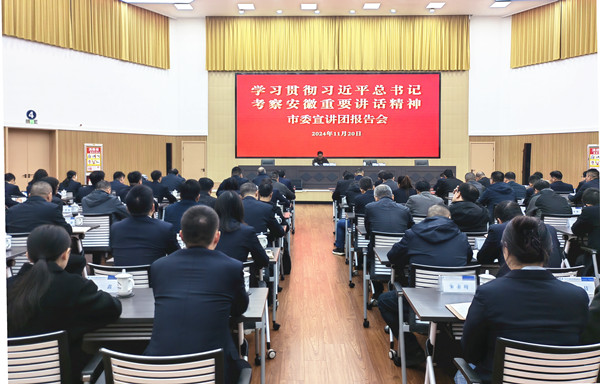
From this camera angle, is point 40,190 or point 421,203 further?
point 421,203

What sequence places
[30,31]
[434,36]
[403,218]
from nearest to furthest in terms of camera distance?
[403,218], [30,31], [434,36]

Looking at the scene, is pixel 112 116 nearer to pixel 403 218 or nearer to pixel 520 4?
pixel 403 218

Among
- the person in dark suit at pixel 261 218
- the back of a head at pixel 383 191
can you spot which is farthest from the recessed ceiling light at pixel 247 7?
the person in dark suit at pixel 261 218

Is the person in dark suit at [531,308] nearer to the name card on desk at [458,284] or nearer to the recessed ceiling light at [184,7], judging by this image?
the name card on desk at [458,284]

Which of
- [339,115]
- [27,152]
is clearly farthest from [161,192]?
[339,115]

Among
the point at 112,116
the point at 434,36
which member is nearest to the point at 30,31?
the point at 112,116

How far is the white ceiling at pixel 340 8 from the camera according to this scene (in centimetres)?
1385

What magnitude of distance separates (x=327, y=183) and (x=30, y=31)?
8.19 meters

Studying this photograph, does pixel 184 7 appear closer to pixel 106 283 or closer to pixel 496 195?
pixel 496 195

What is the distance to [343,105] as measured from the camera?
1558 centimetres

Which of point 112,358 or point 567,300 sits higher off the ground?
point 567,300

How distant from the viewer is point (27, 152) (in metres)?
11.6

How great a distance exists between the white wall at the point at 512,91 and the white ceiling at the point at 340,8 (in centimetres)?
86

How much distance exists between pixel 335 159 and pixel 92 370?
44.9 ft
